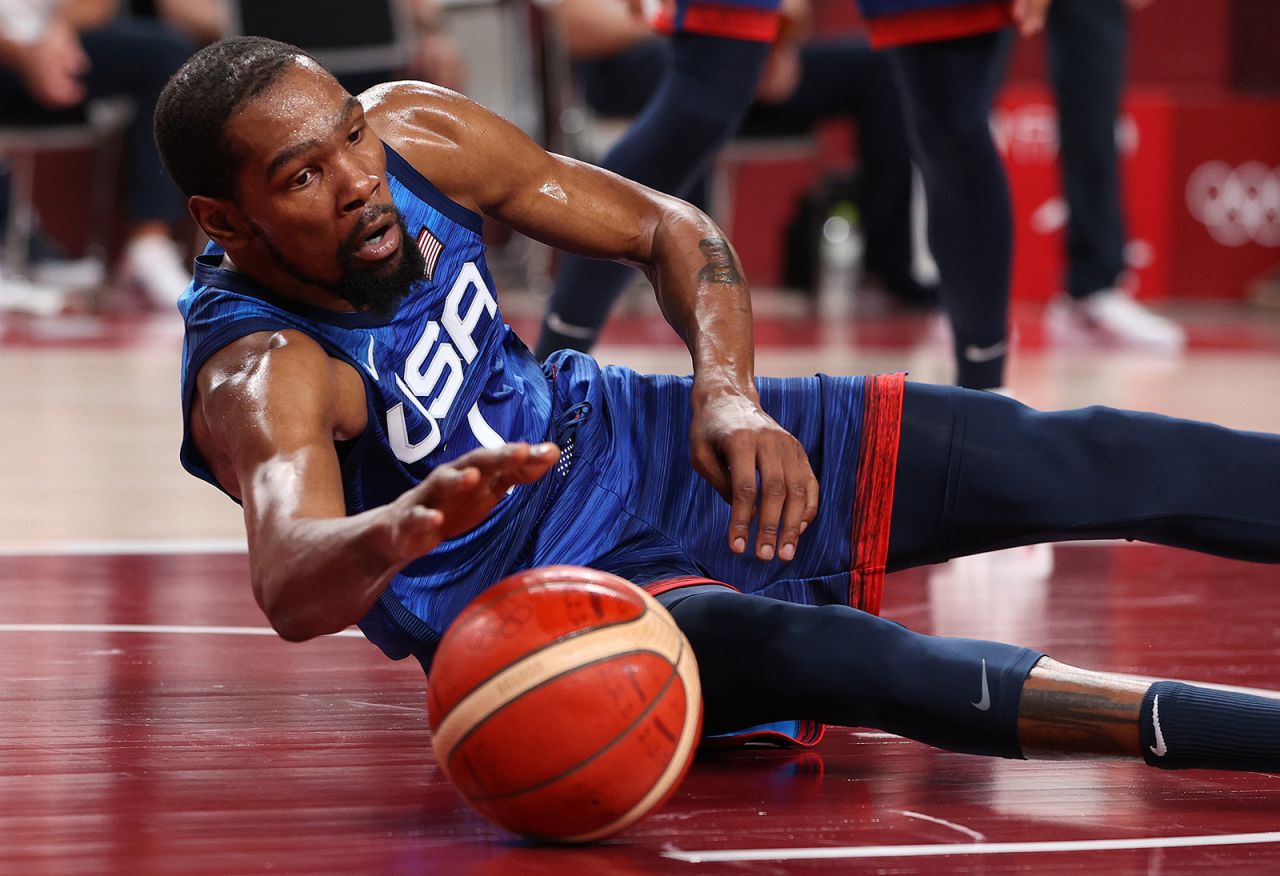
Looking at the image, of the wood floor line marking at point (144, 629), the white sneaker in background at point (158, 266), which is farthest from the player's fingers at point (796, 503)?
the white sneaker in background at point (158, 266)

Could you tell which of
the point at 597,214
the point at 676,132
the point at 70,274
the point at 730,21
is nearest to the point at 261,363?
the point at 597,214

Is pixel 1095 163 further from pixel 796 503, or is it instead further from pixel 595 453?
pixel 796 503

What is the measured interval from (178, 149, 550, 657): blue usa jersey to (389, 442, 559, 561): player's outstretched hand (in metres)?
0.48

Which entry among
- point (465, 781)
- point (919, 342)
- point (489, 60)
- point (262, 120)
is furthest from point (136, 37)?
point (465, 781)

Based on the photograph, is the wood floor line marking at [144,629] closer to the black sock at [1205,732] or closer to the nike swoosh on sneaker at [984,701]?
the nike swoosh on sneaker at [984,701]

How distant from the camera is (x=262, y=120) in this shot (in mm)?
2010

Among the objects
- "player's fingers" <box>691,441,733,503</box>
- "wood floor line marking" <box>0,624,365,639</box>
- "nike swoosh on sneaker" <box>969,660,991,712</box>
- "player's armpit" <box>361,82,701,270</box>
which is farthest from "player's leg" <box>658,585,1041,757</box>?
"wood floor line marking" <box>0,624,365,639</box>

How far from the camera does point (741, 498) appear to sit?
6.63ft

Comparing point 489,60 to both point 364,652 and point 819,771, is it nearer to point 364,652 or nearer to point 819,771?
point 364,652

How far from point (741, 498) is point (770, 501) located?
0.03 metres

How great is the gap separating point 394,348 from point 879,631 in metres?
0.67

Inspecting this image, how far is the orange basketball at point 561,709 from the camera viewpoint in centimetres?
171

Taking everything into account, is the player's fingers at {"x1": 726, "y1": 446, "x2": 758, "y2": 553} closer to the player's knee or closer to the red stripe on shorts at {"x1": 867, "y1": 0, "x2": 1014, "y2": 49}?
the player's knee

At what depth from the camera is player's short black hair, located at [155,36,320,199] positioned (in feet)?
6.61
